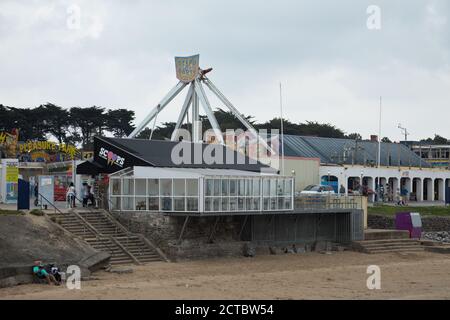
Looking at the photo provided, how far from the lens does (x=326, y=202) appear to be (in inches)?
1517

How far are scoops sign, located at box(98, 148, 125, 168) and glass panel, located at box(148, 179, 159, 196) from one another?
2.92m

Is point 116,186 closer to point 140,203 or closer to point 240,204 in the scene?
point 140,203

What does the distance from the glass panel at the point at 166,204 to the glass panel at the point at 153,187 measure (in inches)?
23.8

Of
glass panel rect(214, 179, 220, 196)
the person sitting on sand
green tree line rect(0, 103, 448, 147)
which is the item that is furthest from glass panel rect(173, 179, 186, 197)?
green tree line rect(0, 103, 448, 147)

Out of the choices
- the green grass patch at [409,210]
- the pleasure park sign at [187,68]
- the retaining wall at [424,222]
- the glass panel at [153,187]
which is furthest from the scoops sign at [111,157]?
the green grass patch at [409,210]

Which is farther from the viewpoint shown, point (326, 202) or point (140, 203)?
point (326, 202)

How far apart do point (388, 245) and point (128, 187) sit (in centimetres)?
1532

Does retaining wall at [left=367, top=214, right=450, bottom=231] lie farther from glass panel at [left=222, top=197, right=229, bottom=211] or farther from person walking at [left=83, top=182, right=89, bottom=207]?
person walking at [left=83, top=182, right=89, bottom=207]

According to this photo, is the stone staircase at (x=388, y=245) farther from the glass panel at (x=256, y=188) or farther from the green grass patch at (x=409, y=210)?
the glass panel at (x=256, y=188)

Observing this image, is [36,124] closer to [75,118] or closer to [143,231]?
[75,118]

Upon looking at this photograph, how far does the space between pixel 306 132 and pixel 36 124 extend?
3572 centimetres

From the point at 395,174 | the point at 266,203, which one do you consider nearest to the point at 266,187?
the point at 266,203

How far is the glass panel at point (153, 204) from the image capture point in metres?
33.2
